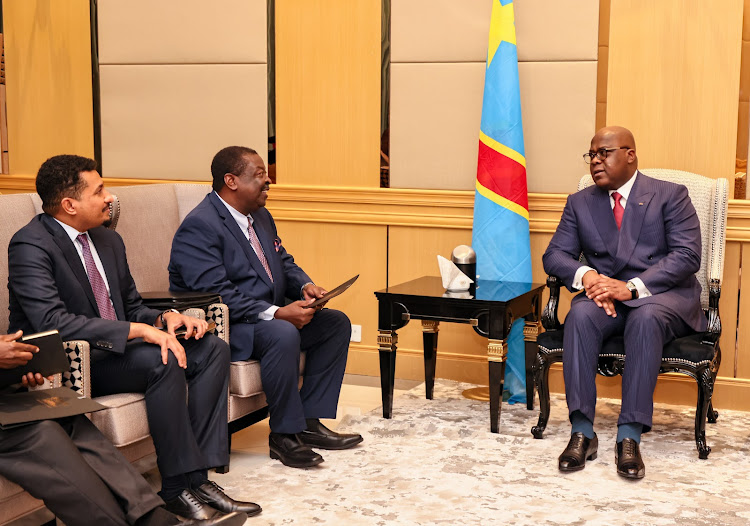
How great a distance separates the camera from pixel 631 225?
4035 millimetres

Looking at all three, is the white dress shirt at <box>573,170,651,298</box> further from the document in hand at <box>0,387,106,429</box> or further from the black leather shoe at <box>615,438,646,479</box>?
the document in hand at <box>0,387,106,429</box>

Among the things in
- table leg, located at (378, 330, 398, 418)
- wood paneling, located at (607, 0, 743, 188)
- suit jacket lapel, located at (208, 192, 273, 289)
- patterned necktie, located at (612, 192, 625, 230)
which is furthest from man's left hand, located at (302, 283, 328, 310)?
wood paneling, located at (607, 0, 743, 188)

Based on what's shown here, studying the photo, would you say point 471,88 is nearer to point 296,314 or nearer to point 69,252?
point 296,314

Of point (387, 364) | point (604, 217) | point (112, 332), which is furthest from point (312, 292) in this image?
point (604, 217)

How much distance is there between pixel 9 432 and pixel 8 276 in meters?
0.77

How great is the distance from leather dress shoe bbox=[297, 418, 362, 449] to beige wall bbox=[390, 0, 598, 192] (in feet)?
5.58

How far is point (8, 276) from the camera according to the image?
10.2ft

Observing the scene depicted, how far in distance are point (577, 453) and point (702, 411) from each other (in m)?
0.61

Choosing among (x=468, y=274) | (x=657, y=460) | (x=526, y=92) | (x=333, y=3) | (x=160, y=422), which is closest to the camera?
(x=160, y=422)

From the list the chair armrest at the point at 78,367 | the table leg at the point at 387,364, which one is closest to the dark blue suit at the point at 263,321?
the table leg at the point at 387,364

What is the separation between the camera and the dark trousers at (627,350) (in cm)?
362

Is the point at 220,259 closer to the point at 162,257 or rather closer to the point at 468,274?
the point at 162,257

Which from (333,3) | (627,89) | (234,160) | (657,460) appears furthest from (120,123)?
(657,460)

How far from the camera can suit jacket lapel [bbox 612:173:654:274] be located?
13.2ft
